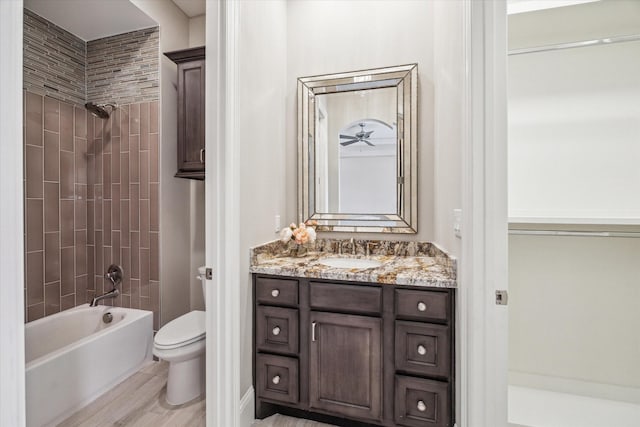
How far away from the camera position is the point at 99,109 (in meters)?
2.45

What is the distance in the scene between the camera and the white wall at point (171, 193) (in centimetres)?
241

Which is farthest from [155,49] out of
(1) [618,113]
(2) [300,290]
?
(1) [618,113]

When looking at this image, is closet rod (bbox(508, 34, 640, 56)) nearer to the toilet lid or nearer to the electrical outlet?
the electrical outlet

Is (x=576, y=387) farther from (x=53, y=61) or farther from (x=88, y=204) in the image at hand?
(x=53, y=61)

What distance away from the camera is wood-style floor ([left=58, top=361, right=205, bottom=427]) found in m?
1.63

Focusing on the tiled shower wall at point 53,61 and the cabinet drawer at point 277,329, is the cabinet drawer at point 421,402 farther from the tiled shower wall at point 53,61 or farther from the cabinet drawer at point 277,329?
the tiled shower wall at point 53,61

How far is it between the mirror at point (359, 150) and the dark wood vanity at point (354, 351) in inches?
26.2

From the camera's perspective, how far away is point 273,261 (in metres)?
1.77

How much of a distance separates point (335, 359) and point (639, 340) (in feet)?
5.03

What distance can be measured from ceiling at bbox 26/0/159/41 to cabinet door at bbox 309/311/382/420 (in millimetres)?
2557

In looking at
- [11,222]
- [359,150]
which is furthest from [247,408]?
[359,150]

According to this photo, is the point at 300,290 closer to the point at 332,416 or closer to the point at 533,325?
the point at 332,416

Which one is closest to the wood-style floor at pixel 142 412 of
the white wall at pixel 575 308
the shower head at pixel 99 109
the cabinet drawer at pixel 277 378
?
the cabinet drawer at pixel 277 378

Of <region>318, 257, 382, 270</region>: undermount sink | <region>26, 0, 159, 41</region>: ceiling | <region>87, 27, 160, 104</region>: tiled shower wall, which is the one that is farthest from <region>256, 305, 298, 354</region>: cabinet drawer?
<region>26, 0, 159, 41</region>: ceiling
